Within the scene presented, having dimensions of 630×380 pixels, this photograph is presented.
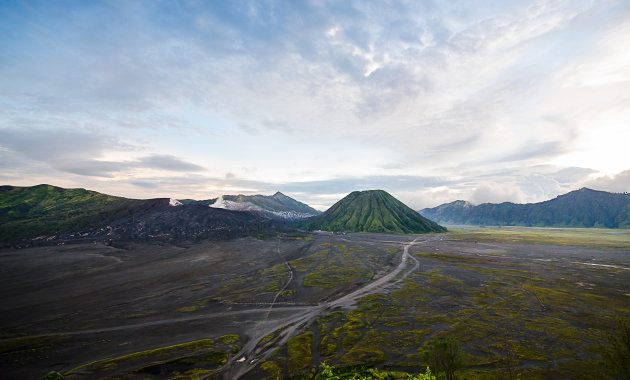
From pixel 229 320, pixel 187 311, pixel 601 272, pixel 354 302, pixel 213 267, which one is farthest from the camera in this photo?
pixel 213 267

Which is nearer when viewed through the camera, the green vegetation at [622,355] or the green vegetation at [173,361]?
the green vegetation at [622,355]

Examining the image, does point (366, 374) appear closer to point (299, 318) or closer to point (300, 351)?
point (300, 351)

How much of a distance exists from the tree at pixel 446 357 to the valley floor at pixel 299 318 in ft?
44.8

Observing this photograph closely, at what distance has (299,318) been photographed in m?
55.7

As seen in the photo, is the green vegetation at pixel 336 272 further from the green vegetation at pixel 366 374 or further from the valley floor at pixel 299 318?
the green vegetation at pixel 366 374

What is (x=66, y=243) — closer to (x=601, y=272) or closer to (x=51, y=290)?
(x=51, y=290)

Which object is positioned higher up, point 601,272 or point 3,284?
point 601,272

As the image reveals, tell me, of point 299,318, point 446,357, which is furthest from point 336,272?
point 446,357

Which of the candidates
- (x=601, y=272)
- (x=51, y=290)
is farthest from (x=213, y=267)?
(x=601, y=272)

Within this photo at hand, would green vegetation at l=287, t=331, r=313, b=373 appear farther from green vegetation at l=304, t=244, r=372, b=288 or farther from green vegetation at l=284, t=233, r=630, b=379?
green vegetation at l=304, t=244, r=372, b=288

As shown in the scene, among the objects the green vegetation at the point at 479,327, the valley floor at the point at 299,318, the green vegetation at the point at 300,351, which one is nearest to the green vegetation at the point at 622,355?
the green vegetation at the point at 479,327

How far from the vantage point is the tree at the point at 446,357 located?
24250 mm

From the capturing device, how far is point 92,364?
1491 inches

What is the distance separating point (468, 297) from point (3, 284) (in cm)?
15317
